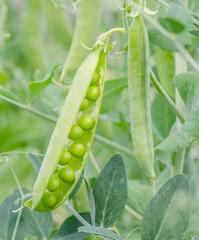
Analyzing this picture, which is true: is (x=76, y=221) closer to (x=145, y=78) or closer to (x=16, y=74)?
(x=145, y=78)

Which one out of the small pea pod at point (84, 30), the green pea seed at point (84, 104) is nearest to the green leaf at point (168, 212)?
the green pea seed at point (84, 104)

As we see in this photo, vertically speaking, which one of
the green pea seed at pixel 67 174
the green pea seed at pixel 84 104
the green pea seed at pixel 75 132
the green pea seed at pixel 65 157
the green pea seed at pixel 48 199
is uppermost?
the green pea seed at pixel 84 104

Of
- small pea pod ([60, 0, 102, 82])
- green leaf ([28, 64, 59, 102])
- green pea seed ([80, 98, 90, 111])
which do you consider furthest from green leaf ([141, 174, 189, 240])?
green leaf ([28, 64, 59, 102])

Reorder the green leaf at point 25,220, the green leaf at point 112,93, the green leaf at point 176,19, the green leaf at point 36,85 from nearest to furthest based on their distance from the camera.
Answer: the green leaf at point 176,19 < the green leaf at point 25,220 < the green leaf at point 36,85 < the green leaf at point 112,93

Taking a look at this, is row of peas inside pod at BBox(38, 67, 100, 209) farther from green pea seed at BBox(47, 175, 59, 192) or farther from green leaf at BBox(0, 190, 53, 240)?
green leaf at BBox(0, 190, 53, 240)

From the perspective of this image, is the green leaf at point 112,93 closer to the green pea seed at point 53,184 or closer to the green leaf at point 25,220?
the green leaf at point 25,220

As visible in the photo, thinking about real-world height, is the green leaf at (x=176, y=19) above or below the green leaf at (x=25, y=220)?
above
